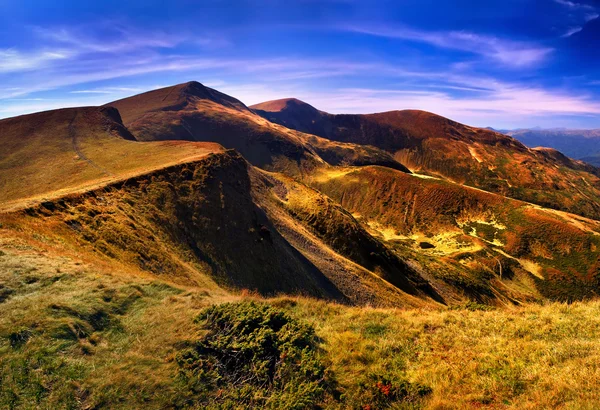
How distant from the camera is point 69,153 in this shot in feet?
175

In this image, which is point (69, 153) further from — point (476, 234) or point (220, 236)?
point (476, 234)

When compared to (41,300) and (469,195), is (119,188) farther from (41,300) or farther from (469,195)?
(469,195)

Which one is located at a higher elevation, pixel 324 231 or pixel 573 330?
pixel 573 330

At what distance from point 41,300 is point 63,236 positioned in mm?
8703

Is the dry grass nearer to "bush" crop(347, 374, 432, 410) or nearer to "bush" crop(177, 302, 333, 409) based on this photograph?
"bush" crop(347, 374, 432, 410)

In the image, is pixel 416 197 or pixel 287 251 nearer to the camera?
pixel 287 251

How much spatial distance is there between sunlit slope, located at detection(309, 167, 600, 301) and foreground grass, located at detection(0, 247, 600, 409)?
45.8 m

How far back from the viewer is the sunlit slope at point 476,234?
65.6 meters

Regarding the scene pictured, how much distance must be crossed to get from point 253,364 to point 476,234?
298 ft

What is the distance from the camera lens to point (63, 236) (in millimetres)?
17781

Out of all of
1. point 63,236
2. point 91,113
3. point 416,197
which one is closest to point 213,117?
point 91,113

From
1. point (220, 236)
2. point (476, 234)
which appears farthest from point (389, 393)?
point (476, 234)

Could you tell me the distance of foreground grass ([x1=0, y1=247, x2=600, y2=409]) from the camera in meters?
7.61

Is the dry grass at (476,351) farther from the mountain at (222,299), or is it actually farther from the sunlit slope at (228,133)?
the sunlit slope at (228,133)
